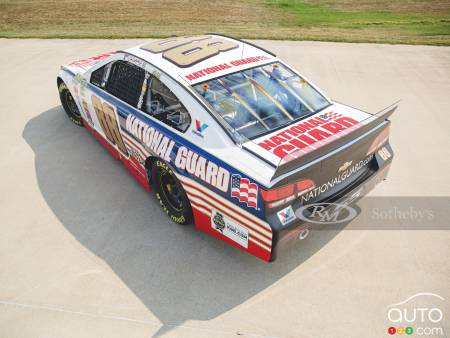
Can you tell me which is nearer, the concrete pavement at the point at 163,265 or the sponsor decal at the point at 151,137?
the concrete pavement at the point at 163,265

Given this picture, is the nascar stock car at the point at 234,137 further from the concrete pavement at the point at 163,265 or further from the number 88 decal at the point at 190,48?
the concrete pavement at the point at 163,265

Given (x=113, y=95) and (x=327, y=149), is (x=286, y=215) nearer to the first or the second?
(x=327, y=149)

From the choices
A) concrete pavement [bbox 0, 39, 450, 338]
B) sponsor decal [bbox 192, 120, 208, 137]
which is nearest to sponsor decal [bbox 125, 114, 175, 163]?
sponsor decal [bbox 192, 120, 208, 137]

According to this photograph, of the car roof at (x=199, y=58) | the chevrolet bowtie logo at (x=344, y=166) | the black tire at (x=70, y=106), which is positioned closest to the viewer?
the chevrolet bowtie logo at (x=344, y=166)

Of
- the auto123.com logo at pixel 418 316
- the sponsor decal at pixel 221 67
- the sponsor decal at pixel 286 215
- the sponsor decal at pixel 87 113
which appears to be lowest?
the auto123.com logo at pixel 418 316

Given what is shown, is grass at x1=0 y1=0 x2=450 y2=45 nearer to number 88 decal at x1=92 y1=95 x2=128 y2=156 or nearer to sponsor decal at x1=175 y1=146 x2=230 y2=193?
number 88 decal at x1=92 y1=95 x2=128 y2=156

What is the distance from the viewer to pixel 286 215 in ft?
8.98

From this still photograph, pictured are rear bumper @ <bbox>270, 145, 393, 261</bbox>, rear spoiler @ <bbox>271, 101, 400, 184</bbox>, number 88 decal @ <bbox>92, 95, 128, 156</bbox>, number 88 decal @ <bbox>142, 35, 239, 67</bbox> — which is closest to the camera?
rear spoiler @ <bbox>271, 101, 400, 184</bbox>

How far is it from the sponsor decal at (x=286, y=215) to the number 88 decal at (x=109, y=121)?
2.11m

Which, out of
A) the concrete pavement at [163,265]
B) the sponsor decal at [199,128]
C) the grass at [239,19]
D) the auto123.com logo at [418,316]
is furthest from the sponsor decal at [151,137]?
the grass at [239,19]

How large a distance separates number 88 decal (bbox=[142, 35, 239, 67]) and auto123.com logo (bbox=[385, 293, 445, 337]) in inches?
107

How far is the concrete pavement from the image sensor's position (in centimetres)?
285

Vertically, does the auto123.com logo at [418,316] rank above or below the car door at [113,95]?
below

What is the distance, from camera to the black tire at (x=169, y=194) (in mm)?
3523
